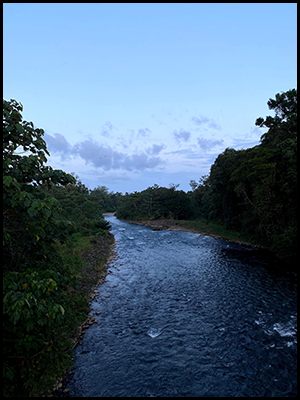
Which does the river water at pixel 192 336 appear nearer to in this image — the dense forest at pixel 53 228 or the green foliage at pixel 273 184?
the dense forest at pixel 53 228

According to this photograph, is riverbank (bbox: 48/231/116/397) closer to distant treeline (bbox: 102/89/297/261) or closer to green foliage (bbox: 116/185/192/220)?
distant treeline (bbox: 102/89/297/261)

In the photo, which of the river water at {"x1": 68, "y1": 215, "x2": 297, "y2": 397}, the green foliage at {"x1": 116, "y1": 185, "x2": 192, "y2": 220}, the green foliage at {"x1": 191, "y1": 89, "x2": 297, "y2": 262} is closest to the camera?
the river water at {"x1": 68, "y1": 215, "x2": 297, "y2": 397}

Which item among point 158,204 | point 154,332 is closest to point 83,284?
point 154,332

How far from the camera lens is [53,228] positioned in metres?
7.66

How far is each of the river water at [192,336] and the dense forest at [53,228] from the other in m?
1.63

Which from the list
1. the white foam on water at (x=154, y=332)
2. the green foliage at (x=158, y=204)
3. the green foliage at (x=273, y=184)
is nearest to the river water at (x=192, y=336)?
the white foam on water at (x=154, y=332)

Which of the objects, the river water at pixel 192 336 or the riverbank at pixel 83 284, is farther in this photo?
the riverbank at pixel 83 284

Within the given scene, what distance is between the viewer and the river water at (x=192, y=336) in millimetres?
9062

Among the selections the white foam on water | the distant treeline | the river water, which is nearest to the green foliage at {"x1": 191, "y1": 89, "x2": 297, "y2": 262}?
the distant treeline

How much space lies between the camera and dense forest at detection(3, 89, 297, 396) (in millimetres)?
6289

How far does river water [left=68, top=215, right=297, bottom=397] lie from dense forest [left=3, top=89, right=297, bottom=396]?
5.36 ft

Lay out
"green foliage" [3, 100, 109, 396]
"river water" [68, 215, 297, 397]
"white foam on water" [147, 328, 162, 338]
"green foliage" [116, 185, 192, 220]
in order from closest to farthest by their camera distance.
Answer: "green foliage" [3, 100, 109, 396], "river water" [68, 215, 297, 397], "white foam on water" [147, 328, 162, 338], "green foliage" [116, 185, 192, 220]

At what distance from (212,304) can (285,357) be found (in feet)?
18.1

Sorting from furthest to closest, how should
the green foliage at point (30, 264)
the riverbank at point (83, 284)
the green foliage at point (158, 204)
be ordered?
the green foliage at point (158, 204), the riverbank at point (83, 284), the green foliage at point (30, 264)
